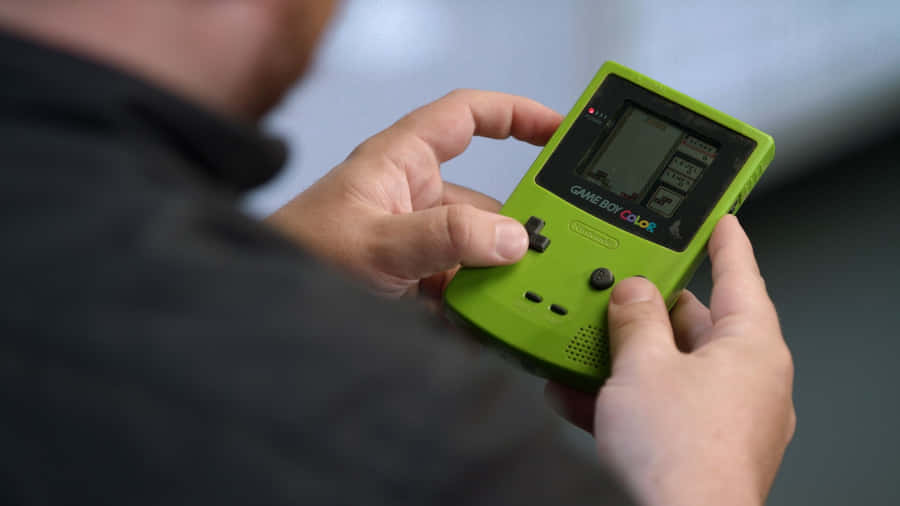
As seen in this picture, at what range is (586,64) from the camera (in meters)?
1.91

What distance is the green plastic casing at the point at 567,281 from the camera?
1007 millimetres

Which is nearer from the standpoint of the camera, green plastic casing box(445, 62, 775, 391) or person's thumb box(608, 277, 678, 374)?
person's thumb box(608, 277, 678, 374)

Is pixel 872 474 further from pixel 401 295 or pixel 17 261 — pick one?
pixel 17 261

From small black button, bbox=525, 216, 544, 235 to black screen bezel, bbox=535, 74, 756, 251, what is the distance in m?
0.06

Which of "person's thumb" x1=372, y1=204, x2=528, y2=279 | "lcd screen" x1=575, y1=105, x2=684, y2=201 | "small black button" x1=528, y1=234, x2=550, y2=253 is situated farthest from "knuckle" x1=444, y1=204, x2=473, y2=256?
"lcd screen" x1=575, y1=105, x2=684, y2=201

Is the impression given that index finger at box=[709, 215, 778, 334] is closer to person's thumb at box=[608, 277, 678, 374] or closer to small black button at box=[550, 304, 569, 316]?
person's thumb at box=[608, 277, 678, 374]

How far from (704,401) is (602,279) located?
26 centimetres

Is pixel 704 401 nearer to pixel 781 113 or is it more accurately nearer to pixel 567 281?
pixel 567 281

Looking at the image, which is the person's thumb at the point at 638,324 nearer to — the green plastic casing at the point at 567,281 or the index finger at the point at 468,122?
the green plastic casing at the point at 567,281

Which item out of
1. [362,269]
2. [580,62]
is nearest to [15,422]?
[362,269]

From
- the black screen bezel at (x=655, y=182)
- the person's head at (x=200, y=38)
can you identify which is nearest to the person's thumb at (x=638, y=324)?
the black screen bezel at (x=655, y=182)

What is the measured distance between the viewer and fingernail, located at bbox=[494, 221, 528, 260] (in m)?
1.02

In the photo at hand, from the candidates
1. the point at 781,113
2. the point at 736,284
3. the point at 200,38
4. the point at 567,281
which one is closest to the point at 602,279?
the point at 567,281

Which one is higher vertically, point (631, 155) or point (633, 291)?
point (631, 155)
